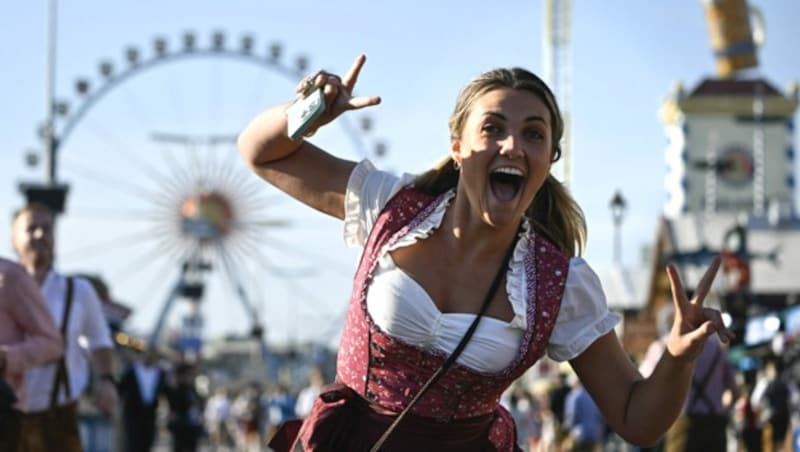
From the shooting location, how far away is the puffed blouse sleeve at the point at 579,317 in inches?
193

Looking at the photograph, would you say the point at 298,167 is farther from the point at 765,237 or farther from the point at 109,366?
the point at 765,237

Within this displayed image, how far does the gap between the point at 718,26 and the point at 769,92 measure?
567 centimetres

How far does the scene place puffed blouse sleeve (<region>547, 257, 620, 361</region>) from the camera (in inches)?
193

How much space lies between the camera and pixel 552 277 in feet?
16.2

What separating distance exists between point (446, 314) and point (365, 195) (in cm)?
49

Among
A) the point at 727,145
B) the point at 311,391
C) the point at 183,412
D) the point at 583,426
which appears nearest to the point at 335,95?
the point at 583,426

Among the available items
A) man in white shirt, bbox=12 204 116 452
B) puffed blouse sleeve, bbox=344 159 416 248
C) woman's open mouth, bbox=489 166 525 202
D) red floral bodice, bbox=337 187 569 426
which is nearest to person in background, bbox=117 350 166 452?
man in white shirt, bbox=12 204 116 452

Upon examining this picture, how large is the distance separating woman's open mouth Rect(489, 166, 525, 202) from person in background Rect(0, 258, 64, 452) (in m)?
3.13

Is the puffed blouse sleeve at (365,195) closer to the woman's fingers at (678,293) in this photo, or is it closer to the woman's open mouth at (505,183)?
the woman's open mouth at (505,183)

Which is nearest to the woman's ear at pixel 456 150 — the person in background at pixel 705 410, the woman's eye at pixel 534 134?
the woman's eye at pixel 534 134

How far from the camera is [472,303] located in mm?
4848

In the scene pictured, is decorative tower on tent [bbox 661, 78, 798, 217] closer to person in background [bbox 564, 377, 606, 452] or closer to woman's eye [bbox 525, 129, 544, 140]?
person in background [bbox 564, 377, 606, 452]

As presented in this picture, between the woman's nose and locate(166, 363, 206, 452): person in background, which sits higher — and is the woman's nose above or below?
above

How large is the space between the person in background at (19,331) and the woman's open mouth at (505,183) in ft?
10.3
